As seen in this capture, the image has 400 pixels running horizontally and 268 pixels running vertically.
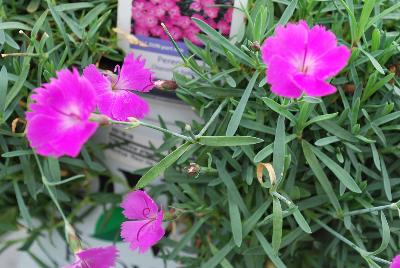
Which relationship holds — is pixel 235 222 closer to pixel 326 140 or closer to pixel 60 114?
pixel 326 140

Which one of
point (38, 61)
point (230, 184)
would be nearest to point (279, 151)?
point (230, 184)

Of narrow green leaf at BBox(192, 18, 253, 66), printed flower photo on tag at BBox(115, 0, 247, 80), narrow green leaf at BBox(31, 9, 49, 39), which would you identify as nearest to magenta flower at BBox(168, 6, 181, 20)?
printed flower photo on tag at BBox(115, 0, 247, 80)

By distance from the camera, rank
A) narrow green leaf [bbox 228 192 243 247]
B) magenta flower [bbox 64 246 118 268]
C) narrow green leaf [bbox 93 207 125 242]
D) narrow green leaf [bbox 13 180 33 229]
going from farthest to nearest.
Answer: narrow green leaf [bbox 93 207 125 242], narrow green leaf [bbox 13 180 33 229], narrow green leaf [bbox 228 192 243 247], magenta flower [bbox 64 246 118 268]

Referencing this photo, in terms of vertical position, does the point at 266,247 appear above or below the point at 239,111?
below

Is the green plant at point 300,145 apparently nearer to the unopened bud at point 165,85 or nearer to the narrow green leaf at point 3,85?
the unopened bud at point 165,85

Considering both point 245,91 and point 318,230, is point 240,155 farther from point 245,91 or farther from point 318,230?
point 318,230

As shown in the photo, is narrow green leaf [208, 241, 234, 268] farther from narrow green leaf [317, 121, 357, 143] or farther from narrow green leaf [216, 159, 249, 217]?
narrow green leaf [317, 121, 357, 143]
